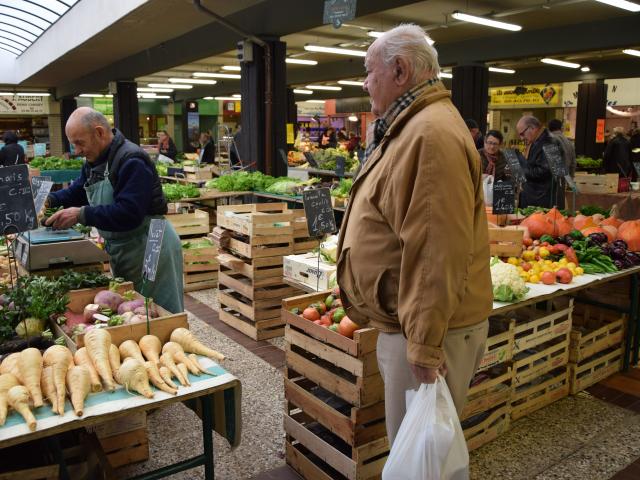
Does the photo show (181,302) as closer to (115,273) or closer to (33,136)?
(115,273)

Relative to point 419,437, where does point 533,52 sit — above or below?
above

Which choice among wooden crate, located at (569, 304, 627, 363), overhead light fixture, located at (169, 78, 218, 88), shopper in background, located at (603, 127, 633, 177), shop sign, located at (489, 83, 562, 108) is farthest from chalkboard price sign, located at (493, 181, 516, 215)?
overhead light fixture, located at (169, 78, 218, 88)

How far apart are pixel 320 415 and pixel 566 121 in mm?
20765

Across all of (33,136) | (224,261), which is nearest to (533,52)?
(224,261)

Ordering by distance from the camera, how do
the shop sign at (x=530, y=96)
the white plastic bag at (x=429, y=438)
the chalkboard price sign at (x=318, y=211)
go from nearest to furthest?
the white plastic bag at (x=429, y=438), the chalkboard price sign at (x=318, y=211), the shop sign at (x=530, y=96)

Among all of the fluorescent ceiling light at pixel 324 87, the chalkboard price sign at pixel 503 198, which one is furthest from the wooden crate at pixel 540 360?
the fluorescent ceiling light at pixel 324 87

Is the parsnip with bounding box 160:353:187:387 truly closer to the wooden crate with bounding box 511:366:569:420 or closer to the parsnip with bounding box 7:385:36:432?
the parsnip with bounding box 7:385:36:432

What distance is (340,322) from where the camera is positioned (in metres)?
3.15

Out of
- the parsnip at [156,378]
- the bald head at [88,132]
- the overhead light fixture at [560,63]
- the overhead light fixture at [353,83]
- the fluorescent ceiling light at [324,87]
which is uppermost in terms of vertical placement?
the overhead light fixture at [353,83]

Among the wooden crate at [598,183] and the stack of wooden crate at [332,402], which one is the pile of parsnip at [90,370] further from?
the wooden crate at [598,183]

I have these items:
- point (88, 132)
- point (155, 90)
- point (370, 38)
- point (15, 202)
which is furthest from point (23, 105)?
point (15, 202)

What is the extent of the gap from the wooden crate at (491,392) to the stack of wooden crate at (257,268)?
8.02 ft

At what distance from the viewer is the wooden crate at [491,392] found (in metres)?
3.45

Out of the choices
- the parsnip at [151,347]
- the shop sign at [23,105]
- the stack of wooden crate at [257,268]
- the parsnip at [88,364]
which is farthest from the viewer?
the shop sign at [23,105]
